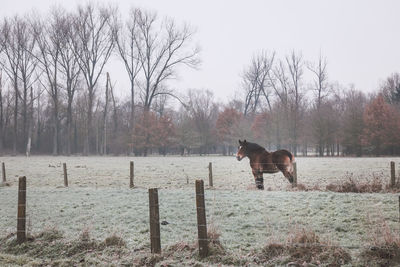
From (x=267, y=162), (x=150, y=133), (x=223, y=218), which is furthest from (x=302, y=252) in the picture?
(x=150, y=133)

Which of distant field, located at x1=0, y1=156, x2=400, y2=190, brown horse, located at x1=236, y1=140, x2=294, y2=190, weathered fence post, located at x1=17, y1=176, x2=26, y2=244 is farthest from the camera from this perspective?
distant field, located at x1=0, y1=156, x2=400, y2=190

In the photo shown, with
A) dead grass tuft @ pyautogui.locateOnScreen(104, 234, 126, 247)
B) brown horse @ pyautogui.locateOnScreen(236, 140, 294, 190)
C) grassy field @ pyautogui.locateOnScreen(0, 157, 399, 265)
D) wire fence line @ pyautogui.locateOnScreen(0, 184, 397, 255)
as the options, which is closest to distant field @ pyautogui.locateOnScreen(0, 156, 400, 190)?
brown horse @ pyautogui.locateOnScreen(236, 140, 294, 190)

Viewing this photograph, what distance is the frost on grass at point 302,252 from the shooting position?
6.36m

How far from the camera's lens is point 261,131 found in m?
52.1

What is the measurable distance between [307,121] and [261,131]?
8176mm

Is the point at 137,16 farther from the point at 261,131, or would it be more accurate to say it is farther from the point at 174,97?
the point at 261,131

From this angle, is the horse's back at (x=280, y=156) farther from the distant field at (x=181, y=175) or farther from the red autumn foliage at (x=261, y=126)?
the red autumn foliage at (x=261, y=126)

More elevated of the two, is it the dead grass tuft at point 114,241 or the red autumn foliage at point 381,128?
the red autumn foliage at point 381,128

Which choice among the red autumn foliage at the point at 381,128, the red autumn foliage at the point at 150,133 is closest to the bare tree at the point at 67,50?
the red autumn foliage at the point at 150,133

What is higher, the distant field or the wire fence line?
the distant field

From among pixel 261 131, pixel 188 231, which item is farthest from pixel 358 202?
pixel 261 131

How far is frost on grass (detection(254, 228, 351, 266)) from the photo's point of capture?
6.36 metres

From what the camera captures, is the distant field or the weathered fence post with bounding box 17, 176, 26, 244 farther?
the distant field

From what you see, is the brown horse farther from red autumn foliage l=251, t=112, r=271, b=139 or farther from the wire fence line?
red autumn foliage l=251, t=112, r=271, b=139
